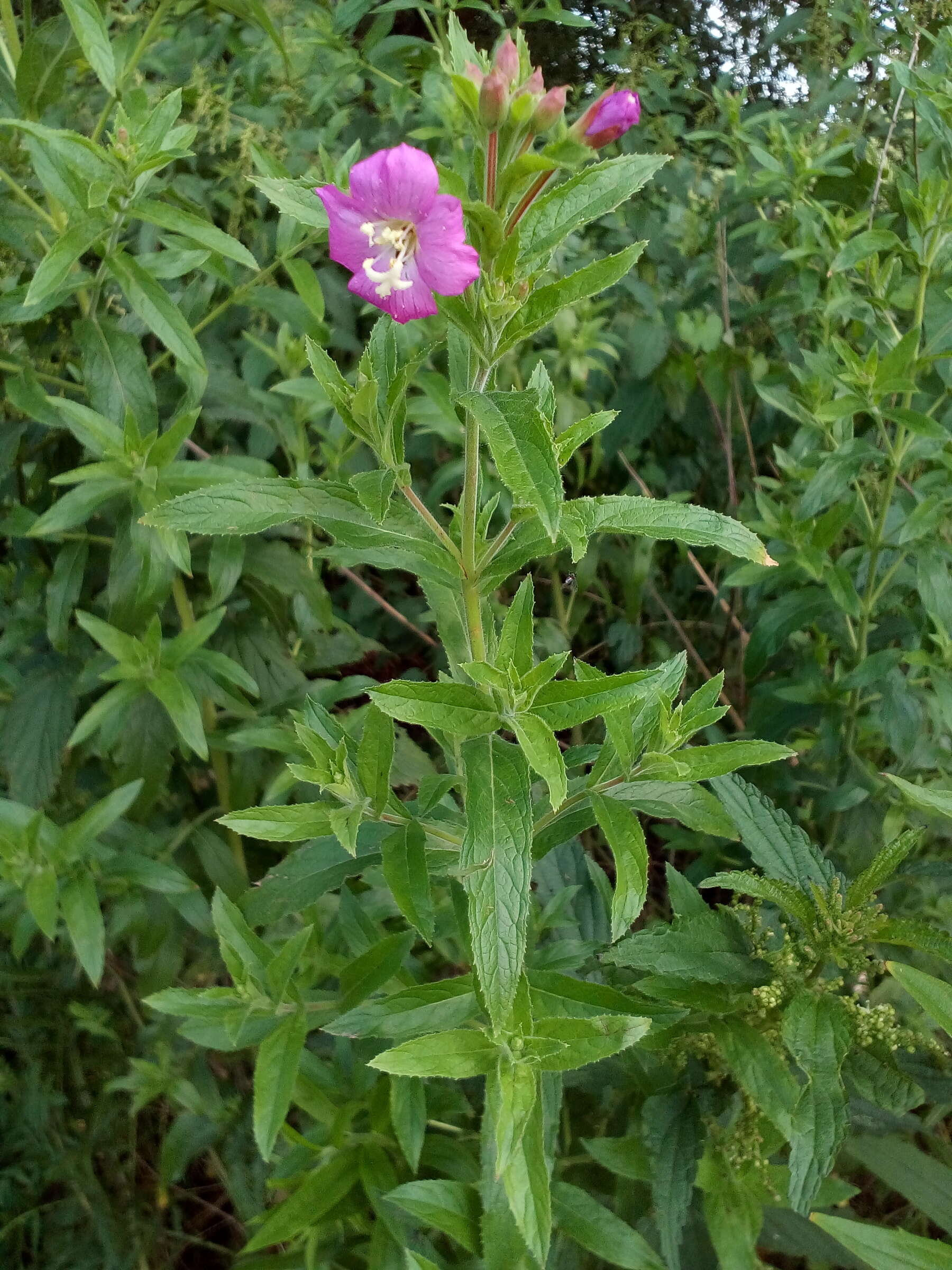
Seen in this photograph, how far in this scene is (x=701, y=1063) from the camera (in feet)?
4.56

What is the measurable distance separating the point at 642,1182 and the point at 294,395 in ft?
5.16

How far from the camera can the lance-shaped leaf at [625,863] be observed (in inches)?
40.4

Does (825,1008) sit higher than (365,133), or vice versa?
(365,133)

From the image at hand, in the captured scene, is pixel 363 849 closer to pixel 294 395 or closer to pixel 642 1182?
pixel 642 1182

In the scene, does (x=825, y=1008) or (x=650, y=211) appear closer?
(x=825, y=1008)

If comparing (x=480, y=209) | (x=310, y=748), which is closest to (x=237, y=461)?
(x=310, y=748)

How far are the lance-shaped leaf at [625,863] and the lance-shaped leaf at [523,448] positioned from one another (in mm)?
385

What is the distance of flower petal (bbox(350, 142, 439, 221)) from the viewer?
854mm

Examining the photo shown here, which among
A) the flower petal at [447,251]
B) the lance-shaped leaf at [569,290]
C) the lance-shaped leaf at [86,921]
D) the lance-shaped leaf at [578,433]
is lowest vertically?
the lance-shaped leaf at [86,921]

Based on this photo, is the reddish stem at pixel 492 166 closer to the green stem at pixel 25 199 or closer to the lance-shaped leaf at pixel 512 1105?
the lance-shaped leaf at pixel 512 1105

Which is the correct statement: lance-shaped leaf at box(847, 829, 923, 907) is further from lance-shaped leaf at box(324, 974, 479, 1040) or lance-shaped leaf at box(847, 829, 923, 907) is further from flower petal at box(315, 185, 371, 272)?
flower petal at box(315, 185, 371, 272)

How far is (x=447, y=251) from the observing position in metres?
0.82

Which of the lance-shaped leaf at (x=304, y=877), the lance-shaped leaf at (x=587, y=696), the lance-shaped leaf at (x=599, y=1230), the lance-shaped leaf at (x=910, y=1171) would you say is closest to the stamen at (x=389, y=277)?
the lance-shaped leaf at (x=587, y=696)

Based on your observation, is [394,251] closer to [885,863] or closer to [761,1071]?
[885,863]
